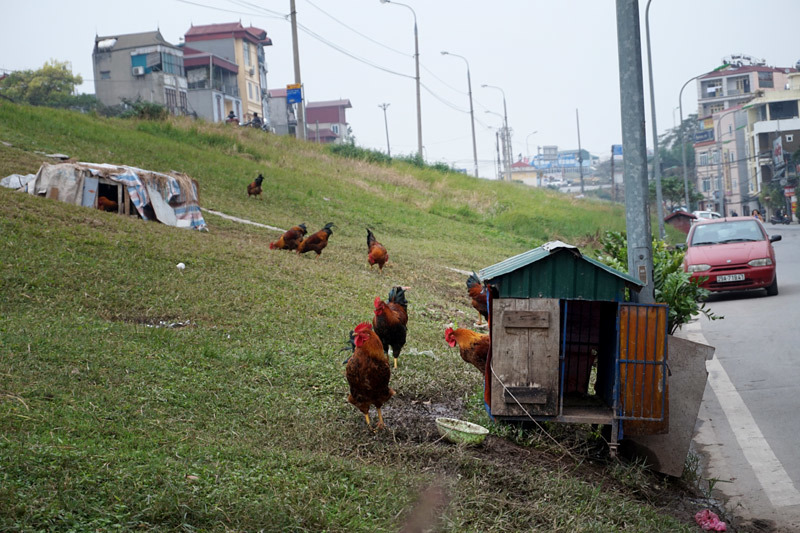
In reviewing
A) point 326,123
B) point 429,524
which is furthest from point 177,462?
point 326,123

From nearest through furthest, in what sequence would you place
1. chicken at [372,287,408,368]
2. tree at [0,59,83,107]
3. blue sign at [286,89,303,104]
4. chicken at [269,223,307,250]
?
chicken at [372,287,408,368] → chicken at [269,223,307,250] → blue sign at [286,89,303,104] → tree at [0,59,83,107]

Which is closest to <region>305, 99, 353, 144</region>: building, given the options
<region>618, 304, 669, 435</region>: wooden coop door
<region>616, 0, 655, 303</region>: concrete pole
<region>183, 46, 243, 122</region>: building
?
<region>183, 46, 243, 122</region>: building

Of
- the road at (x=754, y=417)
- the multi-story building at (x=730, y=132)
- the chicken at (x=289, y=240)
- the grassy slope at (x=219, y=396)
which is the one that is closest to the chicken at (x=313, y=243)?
the chicken at (x=289, y=240)

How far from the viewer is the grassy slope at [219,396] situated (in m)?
3.97

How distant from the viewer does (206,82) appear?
55812 millimetres

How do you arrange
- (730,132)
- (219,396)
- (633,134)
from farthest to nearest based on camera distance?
(730,132)
(633,134)
(219,396)

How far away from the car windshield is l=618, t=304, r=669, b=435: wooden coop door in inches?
428

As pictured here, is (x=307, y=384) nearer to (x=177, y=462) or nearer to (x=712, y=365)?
(x=177, y=462)

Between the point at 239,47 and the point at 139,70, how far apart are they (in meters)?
10.8

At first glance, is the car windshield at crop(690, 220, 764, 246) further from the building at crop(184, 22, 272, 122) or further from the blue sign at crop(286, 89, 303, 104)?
the building at crop(184, 22, 272, 122)

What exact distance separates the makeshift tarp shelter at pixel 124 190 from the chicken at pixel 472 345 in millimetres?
9120

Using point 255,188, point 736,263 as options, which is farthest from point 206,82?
point 736,263

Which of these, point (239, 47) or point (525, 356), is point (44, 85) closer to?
point (239, 47)

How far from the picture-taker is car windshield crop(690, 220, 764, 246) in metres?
15.1
